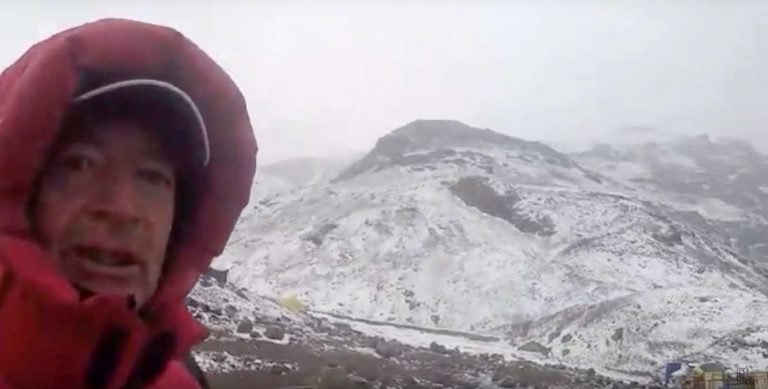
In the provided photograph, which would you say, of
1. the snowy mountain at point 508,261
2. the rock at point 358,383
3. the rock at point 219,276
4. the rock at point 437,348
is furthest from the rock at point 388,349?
the rock at point 358,383

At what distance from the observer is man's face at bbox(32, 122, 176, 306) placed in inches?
47.6

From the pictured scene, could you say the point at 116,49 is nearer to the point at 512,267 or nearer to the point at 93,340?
the point at 93,340

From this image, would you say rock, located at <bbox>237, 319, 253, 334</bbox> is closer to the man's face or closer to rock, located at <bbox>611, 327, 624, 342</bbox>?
rock, located at <bbox>611, 327, 624, 342</bbox>

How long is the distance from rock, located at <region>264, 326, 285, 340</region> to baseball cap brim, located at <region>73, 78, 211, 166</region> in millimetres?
20722

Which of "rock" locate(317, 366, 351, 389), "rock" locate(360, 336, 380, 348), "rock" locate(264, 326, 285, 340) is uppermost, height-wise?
"rock" locate(317, 366, 351, 389)

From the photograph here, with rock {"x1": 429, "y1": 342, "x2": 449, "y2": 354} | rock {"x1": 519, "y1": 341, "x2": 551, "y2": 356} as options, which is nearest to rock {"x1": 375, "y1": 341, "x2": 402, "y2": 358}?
rock {"x1": 429, "y1": 342, "x2": 449, "y2": 354}

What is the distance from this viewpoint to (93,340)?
1145 millimetres

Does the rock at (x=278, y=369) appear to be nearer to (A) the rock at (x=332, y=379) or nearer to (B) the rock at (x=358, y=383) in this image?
(A) the rock at (x=332, y=379)

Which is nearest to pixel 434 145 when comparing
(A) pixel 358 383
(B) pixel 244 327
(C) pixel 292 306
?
(C) pixel 292 306

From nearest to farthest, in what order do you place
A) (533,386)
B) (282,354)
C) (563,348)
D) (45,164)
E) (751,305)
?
(45,164)
(282,354)
(533,386)
(563,348)
(751,305)

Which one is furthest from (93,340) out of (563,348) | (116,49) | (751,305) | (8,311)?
(751,305)

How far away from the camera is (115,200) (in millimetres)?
1237

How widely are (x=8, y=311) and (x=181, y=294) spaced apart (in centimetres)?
25

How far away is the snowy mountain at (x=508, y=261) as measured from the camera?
33.5 meters
